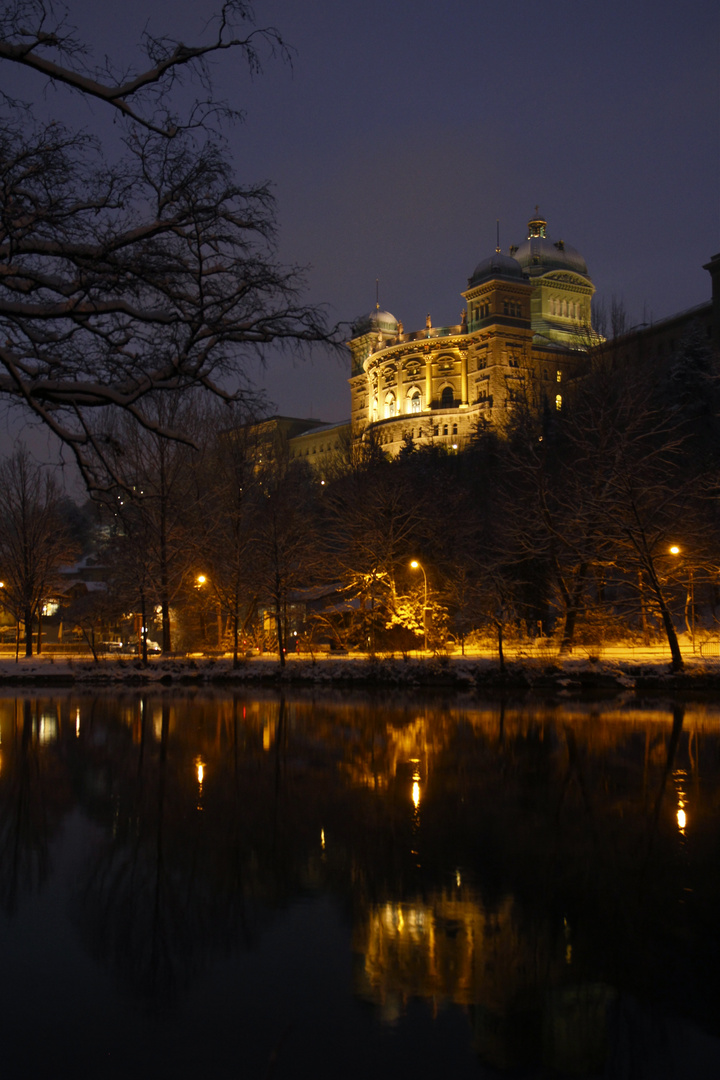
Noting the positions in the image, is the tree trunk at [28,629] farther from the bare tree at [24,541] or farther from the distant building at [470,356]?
the distant building at [470,356]

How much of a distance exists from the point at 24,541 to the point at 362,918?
4134 centimetres

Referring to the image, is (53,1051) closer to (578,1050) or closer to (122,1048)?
(122,1048)

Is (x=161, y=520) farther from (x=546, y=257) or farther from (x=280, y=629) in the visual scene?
(x=546, y=257)

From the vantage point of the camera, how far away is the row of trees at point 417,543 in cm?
3284

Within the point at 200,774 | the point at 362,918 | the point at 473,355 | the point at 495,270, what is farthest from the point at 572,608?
the point at 495,270

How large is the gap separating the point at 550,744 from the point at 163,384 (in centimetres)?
962

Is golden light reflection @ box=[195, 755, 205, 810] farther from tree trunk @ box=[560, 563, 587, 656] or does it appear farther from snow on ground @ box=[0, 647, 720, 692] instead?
tree trunk @ box=[560, 563, 587, 656]

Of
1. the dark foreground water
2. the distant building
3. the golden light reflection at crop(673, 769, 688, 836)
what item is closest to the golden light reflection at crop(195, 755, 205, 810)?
the dark foreground water

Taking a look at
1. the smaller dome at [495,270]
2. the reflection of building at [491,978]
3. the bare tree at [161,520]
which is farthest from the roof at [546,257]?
the reflection of building at [491,978]

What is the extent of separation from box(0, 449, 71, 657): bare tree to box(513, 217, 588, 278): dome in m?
114

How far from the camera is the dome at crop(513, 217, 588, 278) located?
147 m

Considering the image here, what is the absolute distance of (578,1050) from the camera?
16.0 feet

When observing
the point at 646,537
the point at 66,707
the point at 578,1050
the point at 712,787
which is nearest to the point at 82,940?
the point at 578,1050

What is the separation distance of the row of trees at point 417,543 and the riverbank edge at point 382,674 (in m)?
2.63
